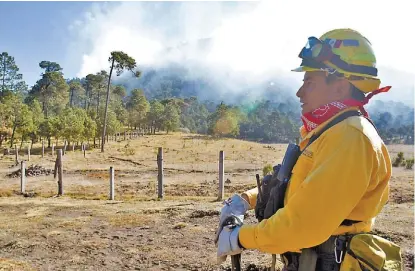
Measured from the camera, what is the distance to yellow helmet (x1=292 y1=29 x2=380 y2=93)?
1.68 meters

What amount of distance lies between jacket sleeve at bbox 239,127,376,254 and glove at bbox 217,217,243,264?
30cm

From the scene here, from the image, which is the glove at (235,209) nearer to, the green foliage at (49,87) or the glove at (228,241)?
the glove at (228,241)

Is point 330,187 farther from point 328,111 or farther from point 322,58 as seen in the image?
point 322,58

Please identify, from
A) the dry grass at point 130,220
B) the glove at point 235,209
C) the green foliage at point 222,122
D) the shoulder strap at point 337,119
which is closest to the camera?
the shoulder strap at point 337,119

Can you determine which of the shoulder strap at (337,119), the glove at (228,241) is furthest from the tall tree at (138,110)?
the shoulder strap at (337,119)

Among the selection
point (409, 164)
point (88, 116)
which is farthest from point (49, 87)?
point (409, 164)

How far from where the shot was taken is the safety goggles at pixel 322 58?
1681 millimetres

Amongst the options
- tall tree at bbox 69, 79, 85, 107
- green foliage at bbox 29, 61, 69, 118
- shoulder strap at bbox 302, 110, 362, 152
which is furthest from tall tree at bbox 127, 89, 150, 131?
shoulder strap at bbox 302, 110, 362, 152

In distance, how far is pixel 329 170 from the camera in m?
1.43

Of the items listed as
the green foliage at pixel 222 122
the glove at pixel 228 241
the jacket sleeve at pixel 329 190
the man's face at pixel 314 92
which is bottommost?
the glove at pixel 228 241

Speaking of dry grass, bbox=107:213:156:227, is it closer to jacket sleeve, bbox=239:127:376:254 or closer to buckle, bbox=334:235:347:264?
buckle, bbox=334:235:347:264

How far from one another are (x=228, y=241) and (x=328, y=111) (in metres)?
0.79

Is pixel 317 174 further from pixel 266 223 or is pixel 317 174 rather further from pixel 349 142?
pixel 266 223

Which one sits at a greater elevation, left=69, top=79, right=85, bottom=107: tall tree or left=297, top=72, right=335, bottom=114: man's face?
left=69, top=79, right=85, bottom=107: tall tree
